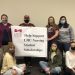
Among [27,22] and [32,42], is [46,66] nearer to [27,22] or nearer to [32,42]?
[32,42]

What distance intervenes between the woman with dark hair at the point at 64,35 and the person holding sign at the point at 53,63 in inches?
15.3

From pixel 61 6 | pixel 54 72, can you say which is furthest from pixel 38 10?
pixel 54 72

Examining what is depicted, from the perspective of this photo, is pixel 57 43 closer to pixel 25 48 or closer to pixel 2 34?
pixel 25 48

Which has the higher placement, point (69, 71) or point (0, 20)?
point (0, 20)

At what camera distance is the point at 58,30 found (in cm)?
888

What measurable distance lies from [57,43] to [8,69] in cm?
151

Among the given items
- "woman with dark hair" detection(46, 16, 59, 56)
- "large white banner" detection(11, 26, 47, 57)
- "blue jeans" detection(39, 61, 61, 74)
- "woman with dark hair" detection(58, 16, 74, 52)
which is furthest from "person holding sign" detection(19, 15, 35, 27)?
"blue jeans" detection(39, 61, 61, 74)

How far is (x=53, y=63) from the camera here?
828 cm

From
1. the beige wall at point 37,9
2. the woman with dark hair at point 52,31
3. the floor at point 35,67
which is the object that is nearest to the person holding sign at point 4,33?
the floor at point 35,67

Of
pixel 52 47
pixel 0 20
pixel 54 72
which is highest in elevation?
pixel 0 20

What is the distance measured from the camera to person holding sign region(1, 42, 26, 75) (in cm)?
795

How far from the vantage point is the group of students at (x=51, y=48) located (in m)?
8.09

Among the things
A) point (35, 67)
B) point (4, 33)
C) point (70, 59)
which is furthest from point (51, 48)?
point (4, 33)

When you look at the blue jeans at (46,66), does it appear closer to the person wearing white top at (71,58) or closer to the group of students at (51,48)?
the group of students at (51,48)
